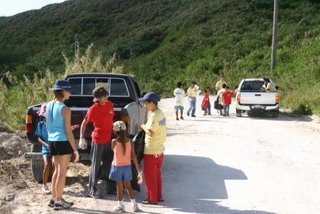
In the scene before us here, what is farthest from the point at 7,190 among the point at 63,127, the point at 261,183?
the point at 261,183

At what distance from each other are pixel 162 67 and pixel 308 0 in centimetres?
2041

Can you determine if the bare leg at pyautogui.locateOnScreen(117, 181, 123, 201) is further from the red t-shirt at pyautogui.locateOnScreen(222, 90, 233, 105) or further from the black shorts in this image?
the red t-shirt at pyautogui.locateOnScreen(222, 90, 233, 105)

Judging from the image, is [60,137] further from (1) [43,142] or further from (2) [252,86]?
(2) [252,86]

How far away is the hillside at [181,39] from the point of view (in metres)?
41.9

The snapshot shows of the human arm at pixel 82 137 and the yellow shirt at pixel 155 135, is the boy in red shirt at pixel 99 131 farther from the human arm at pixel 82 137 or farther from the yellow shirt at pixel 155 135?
the yellow shirt at pixel 155 135

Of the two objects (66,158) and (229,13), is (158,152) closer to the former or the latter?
(66,158)

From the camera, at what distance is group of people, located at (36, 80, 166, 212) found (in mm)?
7621

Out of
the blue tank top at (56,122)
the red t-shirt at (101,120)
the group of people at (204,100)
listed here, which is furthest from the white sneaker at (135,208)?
the group of people at (204,100)

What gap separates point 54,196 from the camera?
7.78 metres

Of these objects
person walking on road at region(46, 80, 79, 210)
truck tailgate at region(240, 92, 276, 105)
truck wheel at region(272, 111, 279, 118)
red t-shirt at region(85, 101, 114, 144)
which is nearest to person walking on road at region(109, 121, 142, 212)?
red t-shirt at region(85, 101, 114, 144)

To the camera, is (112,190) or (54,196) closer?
(54,196)

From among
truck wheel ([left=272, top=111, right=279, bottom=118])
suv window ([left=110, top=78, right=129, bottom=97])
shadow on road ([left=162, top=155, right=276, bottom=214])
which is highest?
suv window ([left=110, top=78, right=129, bottom=97])

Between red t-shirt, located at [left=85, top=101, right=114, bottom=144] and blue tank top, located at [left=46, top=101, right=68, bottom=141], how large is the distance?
701mm

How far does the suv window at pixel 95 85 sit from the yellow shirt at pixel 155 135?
2.84 metres
